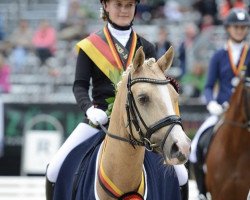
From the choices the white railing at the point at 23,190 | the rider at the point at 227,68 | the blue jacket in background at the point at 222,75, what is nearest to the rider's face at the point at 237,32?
the rider at the point at 227,68

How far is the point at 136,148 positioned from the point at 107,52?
1.17 m

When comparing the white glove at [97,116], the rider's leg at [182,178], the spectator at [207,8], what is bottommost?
the spectator at [207,8]

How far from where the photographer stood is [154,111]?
5586 mm

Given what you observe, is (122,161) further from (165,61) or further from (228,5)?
(228,5)

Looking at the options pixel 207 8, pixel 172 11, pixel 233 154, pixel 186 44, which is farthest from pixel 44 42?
pixel 233 154

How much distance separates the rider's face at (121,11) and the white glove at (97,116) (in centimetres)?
84

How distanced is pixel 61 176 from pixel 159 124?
1.55 metres

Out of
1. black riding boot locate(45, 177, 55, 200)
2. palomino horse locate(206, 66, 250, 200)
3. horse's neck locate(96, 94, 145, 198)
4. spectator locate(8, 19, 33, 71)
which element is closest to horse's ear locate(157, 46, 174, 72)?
horse's neck locate(96, 94, 145, 198)

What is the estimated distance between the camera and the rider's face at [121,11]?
267 inches

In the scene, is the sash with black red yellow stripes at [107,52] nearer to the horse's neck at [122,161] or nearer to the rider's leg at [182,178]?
the horse's neck at [122,161]

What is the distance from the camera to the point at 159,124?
5.51m

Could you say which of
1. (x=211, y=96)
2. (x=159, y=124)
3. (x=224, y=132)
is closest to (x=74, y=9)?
(x=211, y=96)

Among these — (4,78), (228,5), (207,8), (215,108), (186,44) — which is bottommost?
(4,78)

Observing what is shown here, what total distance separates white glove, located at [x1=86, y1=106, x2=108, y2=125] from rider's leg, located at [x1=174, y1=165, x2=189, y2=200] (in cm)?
78
